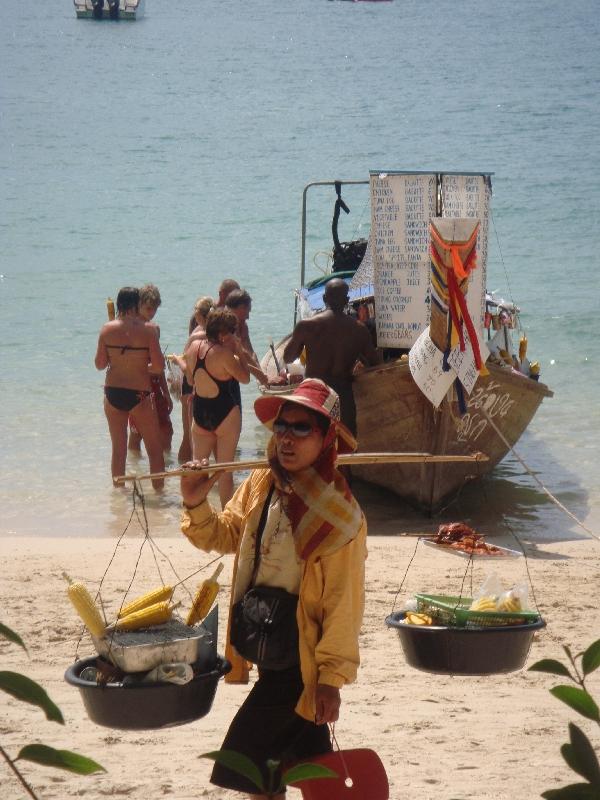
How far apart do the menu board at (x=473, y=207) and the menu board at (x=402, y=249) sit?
119 millimetres

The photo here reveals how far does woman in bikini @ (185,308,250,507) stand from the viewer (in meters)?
8.41

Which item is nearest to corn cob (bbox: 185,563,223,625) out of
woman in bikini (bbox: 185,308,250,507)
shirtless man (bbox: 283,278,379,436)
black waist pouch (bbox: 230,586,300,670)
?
black waist pouch (bbox: 230,586,300,670)

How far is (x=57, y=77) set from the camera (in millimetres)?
58500

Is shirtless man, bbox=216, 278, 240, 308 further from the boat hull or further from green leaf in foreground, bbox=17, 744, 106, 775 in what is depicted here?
green leaf in foreground, bbox=17, 744, 106, 775

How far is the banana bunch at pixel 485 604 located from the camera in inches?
166

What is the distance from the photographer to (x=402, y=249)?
9.49 m

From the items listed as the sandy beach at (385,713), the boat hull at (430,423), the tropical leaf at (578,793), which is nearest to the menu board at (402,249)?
the boat hull at (430,423)

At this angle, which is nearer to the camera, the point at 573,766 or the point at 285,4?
the point at 573,766

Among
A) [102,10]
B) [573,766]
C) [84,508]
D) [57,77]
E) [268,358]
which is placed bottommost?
[84,508]

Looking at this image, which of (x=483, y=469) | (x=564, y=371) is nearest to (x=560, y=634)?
(x=483, y=469)

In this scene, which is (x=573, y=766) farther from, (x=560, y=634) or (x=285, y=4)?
(x=285, y=4)

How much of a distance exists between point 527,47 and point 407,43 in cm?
685

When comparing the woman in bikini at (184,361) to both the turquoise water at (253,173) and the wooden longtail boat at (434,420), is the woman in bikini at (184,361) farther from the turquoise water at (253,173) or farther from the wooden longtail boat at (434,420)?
the wooden longtail boat at (434,420)

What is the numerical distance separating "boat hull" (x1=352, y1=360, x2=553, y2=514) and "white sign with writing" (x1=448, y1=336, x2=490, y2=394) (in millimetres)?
349
